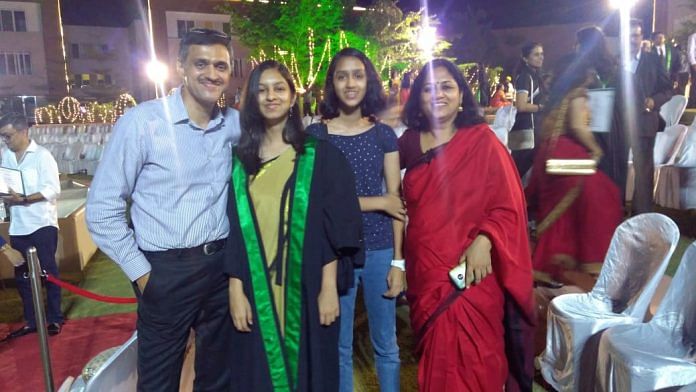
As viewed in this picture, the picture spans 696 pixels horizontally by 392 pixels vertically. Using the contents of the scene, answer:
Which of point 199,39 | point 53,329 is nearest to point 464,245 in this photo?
point 199,39

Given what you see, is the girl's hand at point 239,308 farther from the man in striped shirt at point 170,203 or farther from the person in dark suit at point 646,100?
the person in dark suit at point 646,100

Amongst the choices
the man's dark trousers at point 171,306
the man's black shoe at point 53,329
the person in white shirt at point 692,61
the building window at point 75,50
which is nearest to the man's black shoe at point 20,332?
the man's black shoe at point 53,329

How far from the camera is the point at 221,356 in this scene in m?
2.44

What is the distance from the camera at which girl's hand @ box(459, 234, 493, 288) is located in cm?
236

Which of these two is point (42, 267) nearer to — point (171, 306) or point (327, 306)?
point (171, 306)

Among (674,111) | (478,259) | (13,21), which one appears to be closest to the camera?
(478,259)

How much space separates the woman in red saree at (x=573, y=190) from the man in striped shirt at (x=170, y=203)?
1.58 m

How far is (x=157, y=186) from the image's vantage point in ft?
7.04

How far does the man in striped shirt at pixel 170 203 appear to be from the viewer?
209 centimetres

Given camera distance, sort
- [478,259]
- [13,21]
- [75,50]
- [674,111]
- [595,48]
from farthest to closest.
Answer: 1. [75,50]
2. [13,21]
3. [674,111]
4. [595,48]
5. [478,259]

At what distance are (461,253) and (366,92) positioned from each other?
0.84m

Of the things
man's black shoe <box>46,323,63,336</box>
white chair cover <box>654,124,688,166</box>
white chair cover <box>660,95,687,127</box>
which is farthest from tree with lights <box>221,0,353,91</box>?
man's black shoe <box>46,323,63,336</box>

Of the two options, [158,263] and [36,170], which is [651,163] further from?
[36,170]

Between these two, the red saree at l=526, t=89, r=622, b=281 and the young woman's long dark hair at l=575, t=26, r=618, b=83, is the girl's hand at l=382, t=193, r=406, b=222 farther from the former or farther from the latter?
the young woman's long dark hair at l=575, t=26, r=618, b=83
